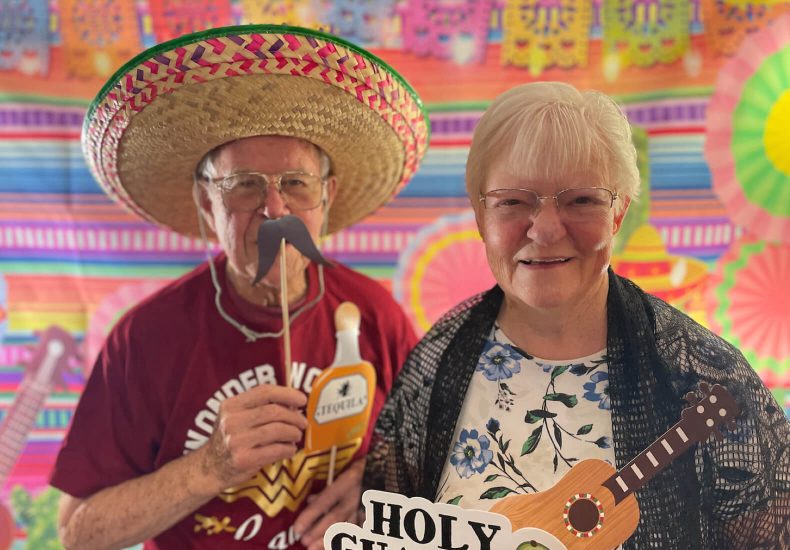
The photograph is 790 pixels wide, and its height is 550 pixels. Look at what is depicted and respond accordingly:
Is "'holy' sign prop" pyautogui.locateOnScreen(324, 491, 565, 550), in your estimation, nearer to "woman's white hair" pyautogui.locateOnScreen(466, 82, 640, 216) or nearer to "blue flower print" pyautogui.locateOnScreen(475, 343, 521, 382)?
"blue flower print" pyautogui.locateOnScreen(475, 343, 521, 382)

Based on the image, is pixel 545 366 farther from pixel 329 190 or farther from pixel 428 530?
pixel 329 190

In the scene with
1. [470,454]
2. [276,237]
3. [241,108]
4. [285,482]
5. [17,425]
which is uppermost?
[241,108]

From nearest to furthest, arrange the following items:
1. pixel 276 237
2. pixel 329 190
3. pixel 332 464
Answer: pixel 276 237, pixel 332 464, pixel 329 190

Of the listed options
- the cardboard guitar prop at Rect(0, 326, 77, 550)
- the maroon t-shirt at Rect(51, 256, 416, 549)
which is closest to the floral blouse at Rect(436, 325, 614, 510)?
the maroon t-shirt at Rect(51, 256, 416, 549)

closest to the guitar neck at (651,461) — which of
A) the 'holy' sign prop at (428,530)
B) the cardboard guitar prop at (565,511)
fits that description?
the cardboard guitar prop at (565,511)

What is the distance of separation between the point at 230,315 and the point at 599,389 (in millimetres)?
810

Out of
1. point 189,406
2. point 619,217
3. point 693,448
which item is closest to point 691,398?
point 693,448

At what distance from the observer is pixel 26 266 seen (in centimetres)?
209

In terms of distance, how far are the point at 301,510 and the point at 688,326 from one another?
0.86 metres

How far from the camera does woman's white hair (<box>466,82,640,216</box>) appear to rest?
926 millimetres

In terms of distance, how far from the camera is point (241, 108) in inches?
50.2

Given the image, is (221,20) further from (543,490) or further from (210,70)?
(543,490)

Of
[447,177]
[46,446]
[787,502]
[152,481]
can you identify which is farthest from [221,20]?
[787,502]

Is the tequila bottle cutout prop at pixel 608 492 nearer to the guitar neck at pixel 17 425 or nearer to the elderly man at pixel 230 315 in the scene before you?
the elderly man at pixel 230 315
